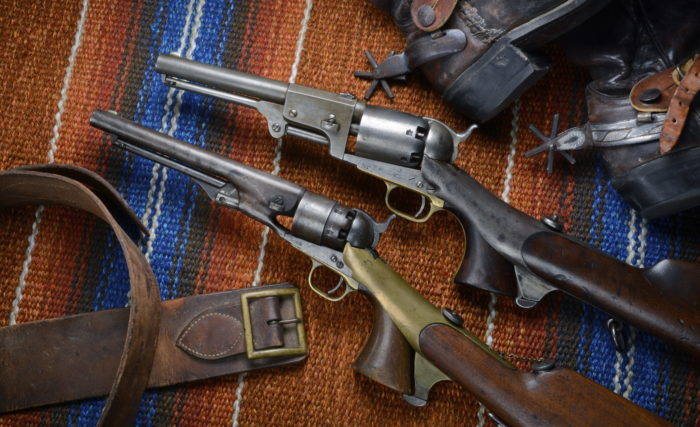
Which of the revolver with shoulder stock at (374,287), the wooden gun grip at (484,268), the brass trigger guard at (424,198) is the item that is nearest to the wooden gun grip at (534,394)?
the revolver with shoulder stock at (374,287)

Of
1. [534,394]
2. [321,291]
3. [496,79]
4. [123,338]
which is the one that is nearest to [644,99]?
[496,79]

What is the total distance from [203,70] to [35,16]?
18.2 inches

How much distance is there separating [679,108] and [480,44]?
1.31 feet

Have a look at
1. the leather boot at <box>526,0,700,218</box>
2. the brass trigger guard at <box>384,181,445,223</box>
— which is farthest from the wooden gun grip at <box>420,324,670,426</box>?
the leather boot at <box>526,0,700,218</box>

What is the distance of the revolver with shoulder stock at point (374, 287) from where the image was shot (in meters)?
1.22

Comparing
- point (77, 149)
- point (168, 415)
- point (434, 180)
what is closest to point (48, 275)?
point (77, 149)

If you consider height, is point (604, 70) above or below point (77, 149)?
above

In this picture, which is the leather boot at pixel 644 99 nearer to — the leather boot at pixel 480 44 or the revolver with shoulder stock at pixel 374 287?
the leather boot at pixel 480 44

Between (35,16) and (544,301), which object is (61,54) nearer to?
(35,16)

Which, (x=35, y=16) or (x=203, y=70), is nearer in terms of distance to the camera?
(x=203, y=70)

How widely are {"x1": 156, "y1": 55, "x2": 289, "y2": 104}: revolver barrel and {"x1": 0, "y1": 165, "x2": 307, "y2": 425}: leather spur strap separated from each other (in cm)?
28

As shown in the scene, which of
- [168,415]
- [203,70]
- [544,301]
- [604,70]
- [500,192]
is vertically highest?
[604,70]

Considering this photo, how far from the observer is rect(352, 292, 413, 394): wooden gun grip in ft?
4.35

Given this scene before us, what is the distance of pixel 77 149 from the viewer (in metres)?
1.54
